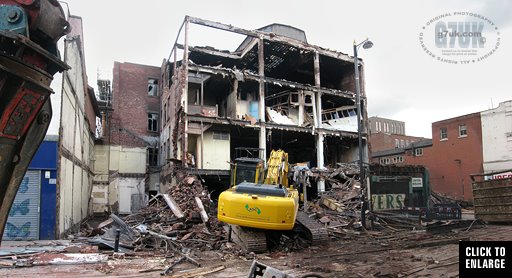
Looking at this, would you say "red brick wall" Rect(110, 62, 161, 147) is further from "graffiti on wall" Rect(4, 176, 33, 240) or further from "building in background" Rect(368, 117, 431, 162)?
"building in background" Rect(368, 117, 431, 162)

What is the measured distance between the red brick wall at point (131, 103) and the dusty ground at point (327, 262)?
23.7m

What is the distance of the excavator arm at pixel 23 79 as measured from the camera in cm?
249

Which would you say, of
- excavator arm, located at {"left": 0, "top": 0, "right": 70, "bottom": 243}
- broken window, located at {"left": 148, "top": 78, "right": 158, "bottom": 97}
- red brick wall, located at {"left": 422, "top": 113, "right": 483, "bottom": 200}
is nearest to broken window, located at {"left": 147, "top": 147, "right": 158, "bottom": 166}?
broken window, located at {"left": 148, "top": 78, "right": 158, "bottom": 97}

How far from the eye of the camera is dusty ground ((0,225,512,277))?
8.12m

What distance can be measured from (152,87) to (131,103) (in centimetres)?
310

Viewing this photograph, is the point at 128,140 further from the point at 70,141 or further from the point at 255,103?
the point at 70,141

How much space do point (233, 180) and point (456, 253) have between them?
10.6 metres

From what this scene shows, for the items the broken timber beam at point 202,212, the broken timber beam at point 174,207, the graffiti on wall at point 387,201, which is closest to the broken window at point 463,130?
the graffiti on wall at point 387,201

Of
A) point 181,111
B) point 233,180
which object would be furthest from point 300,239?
point 181,111

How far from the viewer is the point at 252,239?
35.5 ft

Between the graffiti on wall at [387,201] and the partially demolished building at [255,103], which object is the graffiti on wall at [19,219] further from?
the graffiti on wall at [387,201]

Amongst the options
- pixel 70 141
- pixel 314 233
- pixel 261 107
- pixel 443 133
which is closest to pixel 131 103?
pixel 261 107

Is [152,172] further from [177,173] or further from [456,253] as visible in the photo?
[456,253]

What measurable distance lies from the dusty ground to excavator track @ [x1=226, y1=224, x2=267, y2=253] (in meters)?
0.27
